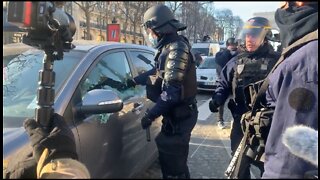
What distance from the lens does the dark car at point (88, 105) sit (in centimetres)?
239

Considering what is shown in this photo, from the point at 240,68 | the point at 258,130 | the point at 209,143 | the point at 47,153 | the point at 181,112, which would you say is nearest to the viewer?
the point at 47,153

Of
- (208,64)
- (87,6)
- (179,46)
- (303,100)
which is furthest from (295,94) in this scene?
(208,64)

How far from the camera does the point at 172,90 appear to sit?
10.7 ft

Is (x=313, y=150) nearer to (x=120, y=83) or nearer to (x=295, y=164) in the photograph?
(x=295, y=164)

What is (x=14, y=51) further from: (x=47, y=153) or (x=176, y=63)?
(x=47, y=153)

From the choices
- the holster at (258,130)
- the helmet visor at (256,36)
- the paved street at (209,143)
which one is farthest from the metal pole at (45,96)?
the paved street at (209,143)

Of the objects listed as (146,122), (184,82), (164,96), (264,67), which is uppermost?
(264,67)

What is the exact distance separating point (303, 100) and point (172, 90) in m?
1.81

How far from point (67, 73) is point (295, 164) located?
182cm

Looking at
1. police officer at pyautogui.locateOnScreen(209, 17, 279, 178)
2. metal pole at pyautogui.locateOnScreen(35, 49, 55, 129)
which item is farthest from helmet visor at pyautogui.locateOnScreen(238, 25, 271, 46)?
metal pole at pyautogui.locateOnScreen(35, 49, 55, 129)

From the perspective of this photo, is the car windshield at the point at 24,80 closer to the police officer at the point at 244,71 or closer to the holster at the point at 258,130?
the holster at the point at 258,130

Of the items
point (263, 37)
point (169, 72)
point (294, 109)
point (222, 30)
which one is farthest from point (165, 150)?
point (294, 109)

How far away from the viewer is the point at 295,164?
4.85 feet

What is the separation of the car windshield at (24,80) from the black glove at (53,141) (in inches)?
39.8
